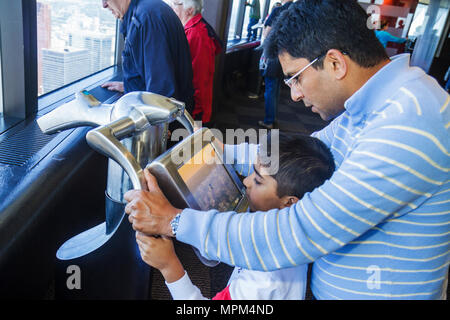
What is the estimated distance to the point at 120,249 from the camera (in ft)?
2.80

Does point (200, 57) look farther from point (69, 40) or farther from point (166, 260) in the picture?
point (166, 260)

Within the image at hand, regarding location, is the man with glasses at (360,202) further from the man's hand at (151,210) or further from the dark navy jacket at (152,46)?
the dark navy jacket at (152,46)

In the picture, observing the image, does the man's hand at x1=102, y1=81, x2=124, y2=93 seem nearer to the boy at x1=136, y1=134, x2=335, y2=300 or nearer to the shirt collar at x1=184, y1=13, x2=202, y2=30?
the shirt collar at x1=184, y1=13, x2=202, y2=30

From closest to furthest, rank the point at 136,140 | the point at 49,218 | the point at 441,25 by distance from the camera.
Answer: the point at 136,140 < the point at 49,218 < the point at 441,25

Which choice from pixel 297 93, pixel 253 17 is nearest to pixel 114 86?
pixel 297 93

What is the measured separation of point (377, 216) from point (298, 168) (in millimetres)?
279

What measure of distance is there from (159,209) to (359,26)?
0.65 meters

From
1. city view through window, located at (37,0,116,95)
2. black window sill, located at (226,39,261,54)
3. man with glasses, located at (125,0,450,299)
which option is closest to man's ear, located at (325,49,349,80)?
man with glasses, located at (125,0,450,299)

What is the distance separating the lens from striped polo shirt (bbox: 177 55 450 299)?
2.06 ft

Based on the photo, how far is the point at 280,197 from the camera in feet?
3.01

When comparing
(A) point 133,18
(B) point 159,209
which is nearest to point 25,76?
(A) point 133,18

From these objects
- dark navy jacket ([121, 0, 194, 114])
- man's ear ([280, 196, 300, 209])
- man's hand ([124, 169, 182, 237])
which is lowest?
man's ear ([280, 196, 300, 209])

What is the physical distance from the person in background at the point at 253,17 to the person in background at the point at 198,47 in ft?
13.7

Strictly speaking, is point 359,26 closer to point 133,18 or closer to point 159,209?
point 159,209
